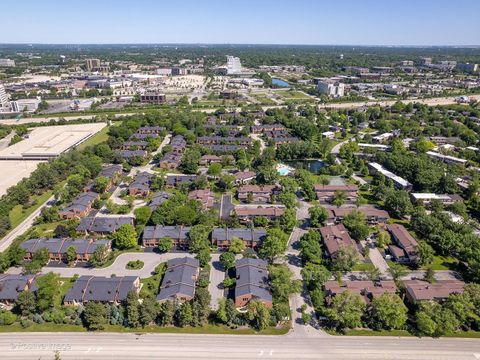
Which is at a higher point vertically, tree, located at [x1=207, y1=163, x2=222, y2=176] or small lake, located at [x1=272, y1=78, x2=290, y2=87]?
small lake, located at [x1=272, y1=78, x2=290, y2=87]

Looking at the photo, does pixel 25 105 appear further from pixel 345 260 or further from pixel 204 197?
pixel 345 260

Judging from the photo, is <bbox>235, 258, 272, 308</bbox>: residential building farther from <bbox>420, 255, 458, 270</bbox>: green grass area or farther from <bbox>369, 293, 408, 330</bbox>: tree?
<bbox>420, 255, 458, 270</bbox>: green grass area

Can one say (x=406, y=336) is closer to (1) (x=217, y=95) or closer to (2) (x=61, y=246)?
(2) (x=61, y=246)

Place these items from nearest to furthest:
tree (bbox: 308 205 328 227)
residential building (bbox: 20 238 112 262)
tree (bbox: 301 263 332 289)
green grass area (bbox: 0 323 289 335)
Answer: green grass area (bbox: 0 323 289 335), tree (bbox: 301 263 332 289), residential building (bbox: 20 238 112 262), tree (bbox: 308 205 328 227)

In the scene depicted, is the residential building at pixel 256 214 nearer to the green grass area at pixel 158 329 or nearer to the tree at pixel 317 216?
the tree at pixel 317 216

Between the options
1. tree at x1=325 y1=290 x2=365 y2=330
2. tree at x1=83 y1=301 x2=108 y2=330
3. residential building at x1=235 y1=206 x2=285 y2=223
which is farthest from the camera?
residential building at x1=235 y1=206 x2=285 y2=223

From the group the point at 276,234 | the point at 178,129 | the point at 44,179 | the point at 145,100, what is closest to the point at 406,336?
the point at 276,234

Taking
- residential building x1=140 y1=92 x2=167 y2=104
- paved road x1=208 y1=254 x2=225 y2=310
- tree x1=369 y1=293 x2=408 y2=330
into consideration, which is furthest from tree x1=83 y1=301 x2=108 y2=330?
residential building x1=140 y1=92 x2=167 y2=104
